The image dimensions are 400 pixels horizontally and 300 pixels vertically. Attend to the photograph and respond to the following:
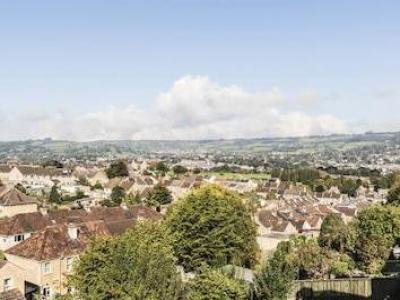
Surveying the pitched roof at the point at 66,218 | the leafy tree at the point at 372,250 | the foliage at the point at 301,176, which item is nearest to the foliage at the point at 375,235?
the leafy tree at the point at 372,250

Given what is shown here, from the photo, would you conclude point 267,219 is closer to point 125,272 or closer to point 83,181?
point 125,272

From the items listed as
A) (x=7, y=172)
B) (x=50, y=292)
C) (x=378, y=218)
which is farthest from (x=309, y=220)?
(x=7, y=172)

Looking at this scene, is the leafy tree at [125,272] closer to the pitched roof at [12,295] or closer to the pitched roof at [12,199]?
the pitched roof at [12,295]

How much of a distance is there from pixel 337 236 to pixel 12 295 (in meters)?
31.5

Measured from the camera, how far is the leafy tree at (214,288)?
2530cm

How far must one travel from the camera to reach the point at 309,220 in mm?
67812

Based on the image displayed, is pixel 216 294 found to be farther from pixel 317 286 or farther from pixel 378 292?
pixel 378 292

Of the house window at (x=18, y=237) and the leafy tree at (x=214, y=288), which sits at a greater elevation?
the leafy tree at (x=214, y=288)

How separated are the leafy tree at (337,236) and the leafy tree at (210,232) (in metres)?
9.53

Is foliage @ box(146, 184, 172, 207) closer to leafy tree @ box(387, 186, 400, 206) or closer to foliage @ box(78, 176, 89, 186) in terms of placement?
leafy tree @ box(387, 186, 400, 206)

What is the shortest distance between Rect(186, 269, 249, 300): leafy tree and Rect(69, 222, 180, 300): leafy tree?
2.03 m

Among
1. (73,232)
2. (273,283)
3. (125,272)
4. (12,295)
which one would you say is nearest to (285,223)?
(73,232)

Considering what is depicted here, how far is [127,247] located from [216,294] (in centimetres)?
515

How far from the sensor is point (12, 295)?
98.7 ft
